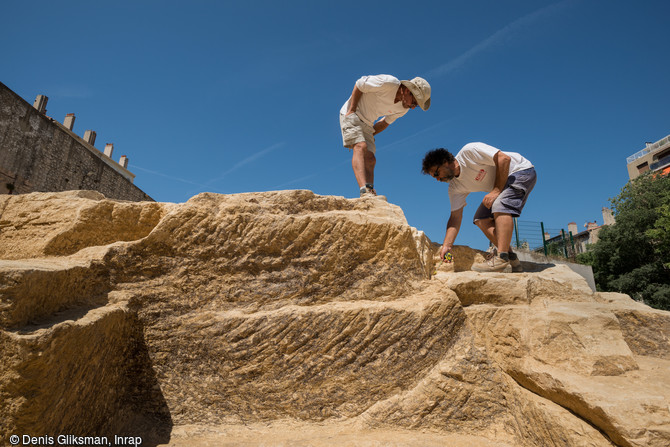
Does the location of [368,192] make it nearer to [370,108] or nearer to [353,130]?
[353,130]

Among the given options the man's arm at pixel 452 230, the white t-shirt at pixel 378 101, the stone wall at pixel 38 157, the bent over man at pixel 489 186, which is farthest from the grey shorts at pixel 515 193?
the stone wall at pixel 38 157

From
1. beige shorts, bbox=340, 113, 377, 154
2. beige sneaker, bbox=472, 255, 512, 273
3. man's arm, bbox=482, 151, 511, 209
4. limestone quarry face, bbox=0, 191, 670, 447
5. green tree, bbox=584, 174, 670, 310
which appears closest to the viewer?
limestone quarry face, bbox=0, 191, 670, 447

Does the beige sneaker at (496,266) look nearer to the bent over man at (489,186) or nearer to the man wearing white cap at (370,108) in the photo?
the bent over man at (489,186)

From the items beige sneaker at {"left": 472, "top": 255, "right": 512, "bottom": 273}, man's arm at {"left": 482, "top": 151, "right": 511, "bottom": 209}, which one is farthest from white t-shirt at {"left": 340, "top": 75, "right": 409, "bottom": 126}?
beige sneaker at {"left": 472, "top": 255, "right": 512, "bottom": 273}

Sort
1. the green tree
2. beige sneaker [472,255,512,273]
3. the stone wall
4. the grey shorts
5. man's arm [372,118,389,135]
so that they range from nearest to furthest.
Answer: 1. beige sneaker [472,255,512,273]
2. the grey shorts
3. man's arm [372,118,389,135]
4. the stone wall
5. the green tree

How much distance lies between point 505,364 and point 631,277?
2161cm

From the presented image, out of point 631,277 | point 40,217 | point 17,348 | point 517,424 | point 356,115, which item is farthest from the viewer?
point 631,277

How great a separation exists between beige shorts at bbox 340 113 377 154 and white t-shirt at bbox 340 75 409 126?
64mm

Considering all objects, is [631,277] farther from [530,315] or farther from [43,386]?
[43,386]

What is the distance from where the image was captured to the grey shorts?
3.26m

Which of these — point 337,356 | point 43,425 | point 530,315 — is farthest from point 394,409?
point 43,425

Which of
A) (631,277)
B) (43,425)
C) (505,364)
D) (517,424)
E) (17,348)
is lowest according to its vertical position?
(517,424)

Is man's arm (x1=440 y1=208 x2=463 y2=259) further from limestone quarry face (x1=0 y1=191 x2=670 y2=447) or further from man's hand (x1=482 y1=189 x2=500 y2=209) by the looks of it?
limestone quarry face (x1=0 y1=191 x2=670 y2=447)

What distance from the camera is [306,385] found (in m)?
2.29
